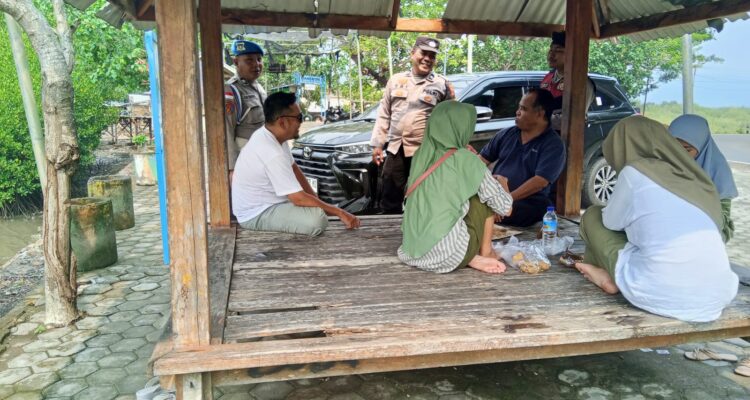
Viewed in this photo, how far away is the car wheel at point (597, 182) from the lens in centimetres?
691

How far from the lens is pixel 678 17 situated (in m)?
4.55

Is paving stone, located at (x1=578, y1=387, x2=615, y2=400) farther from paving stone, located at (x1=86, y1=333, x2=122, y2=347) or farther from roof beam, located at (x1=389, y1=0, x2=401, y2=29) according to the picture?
roof beam, located at (x1=389, y1=0, x2=401, y2=29)

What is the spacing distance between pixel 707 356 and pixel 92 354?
3.92 m

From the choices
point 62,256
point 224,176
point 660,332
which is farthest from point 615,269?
point 62,256

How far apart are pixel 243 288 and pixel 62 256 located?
6.00 feet

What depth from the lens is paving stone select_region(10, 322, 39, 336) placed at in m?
3.67

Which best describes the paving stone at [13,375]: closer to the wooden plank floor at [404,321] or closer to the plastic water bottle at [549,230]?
the wooden plank floor at [404,321]

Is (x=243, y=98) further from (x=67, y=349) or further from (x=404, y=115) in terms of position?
(x=67, y=349)

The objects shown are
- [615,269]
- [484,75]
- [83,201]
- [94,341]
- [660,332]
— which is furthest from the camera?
[484,75]

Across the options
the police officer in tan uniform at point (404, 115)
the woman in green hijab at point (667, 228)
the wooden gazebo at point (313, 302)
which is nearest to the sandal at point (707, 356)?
the wooden gazebo at point (313, 302)

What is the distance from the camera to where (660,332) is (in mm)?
2428

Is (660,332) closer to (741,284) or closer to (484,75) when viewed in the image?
(741,284)

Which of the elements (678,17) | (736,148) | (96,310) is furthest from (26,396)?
(736,148)

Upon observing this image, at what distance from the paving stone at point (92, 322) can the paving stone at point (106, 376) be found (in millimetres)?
734
